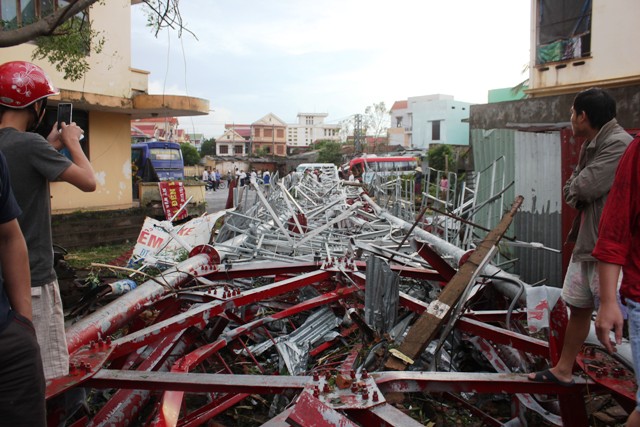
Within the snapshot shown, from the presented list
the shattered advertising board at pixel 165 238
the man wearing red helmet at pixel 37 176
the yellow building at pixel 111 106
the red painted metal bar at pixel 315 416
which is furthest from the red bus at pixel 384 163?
the red painted metal bar at pixel 315 416

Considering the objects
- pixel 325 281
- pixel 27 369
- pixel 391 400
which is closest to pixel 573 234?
pixel 391 400

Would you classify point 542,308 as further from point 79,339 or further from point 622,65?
point 622,65

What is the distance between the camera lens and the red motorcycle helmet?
2082 mm

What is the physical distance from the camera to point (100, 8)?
11.5 metres

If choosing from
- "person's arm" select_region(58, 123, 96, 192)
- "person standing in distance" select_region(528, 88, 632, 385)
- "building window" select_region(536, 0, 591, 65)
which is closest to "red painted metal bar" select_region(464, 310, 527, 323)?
"person standing in distance" select_region(528, 88, 632, 385)

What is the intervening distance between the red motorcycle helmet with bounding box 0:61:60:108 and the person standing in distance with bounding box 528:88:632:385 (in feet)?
8.67

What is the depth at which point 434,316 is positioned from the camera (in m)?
2.71

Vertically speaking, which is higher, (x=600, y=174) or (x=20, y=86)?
(x=20, y=86)

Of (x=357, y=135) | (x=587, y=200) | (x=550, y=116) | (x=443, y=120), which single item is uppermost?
(x=443, y=120)

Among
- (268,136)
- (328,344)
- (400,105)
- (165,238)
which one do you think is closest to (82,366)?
(328,344)

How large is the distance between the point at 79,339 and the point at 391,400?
1.75m

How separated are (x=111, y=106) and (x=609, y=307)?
1181 cm

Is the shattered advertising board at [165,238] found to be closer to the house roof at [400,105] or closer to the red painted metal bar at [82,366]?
the red painted metal bar at [82,366]

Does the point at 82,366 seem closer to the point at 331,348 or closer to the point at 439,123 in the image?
the point at 331,348
